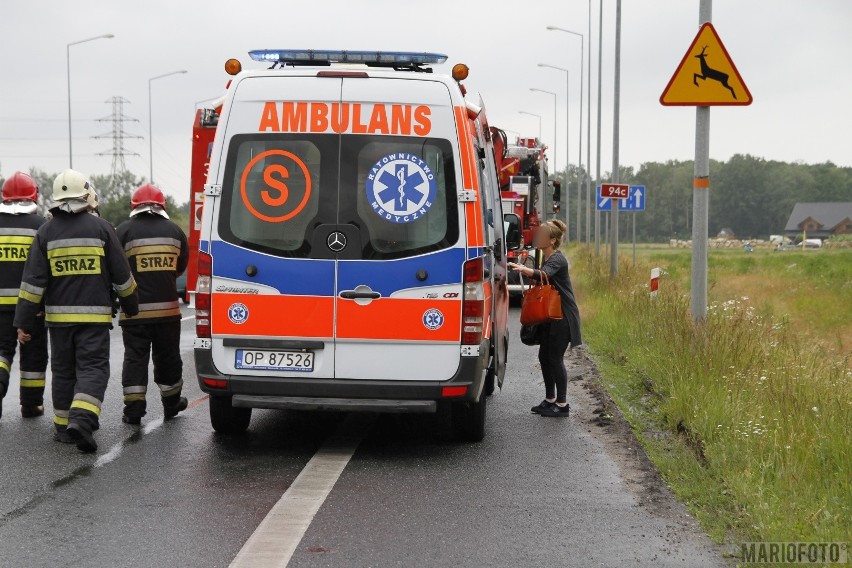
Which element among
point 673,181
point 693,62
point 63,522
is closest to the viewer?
point 63,522

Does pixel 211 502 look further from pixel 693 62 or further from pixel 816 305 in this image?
pixel 816 305

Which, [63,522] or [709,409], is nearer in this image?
[63,522]

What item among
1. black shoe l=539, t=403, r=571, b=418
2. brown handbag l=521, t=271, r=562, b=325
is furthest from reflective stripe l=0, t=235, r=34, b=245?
black shoe l=539, t=403, r=571, b=418

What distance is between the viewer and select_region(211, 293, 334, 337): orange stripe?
299 inches

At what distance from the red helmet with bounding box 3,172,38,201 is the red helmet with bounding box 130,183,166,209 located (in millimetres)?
834

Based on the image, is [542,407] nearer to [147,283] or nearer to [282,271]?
[282,271]

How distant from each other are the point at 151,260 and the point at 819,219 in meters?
141

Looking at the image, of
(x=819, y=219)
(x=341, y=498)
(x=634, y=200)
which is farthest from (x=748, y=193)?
(x=341, y=498)

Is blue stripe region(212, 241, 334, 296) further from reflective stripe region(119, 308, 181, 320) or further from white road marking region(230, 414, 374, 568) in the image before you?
reflective stripe region(119, 308, 181, 320)

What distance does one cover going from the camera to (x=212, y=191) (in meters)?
7.59

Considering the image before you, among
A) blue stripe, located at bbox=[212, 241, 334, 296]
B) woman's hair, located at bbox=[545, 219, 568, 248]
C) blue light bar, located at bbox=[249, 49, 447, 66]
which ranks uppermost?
blue light bar, located at bbox=[249, 49, 447, 66]

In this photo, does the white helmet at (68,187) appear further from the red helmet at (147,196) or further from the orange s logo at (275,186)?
the orange s logo at (275,186)

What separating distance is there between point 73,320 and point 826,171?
496 ft

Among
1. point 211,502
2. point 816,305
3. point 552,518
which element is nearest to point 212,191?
point 211,502
